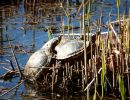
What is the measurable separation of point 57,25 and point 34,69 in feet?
13.2

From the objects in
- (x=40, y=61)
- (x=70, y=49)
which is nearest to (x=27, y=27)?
(x=40, y=61)

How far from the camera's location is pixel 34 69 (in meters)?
5.69

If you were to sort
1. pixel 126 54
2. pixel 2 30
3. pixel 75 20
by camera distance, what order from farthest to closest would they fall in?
pixel 75 20 → pixel 2 30 → pixel 126 54

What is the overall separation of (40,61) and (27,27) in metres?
3.91

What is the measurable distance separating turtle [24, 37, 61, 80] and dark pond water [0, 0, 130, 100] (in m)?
0.18

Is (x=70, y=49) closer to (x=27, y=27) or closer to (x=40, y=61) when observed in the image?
(x=40, y=61)

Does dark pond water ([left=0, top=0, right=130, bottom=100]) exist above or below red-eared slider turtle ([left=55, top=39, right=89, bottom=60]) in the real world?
below

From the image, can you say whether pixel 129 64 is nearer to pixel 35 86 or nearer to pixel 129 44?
pixel 129 44

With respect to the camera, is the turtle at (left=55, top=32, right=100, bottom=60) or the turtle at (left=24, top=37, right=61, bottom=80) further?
the turtle at (left=24, top=37, right=61, bottom=80)

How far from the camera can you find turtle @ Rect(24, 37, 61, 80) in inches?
221

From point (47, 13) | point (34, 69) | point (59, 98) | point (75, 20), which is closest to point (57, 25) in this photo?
point (75, 20)

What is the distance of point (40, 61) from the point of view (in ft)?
18.7

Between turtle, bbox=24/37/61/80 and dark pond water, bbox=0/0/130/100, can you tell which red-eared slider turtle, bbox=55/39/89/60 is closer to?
turtle, bbox=24/37/61/80

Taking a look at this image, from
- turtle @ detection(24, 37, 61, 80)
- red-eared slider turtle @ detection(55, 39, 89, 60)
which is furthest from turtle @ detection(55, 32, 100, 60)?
turtle @ detection(24, 37, 61, 80)
